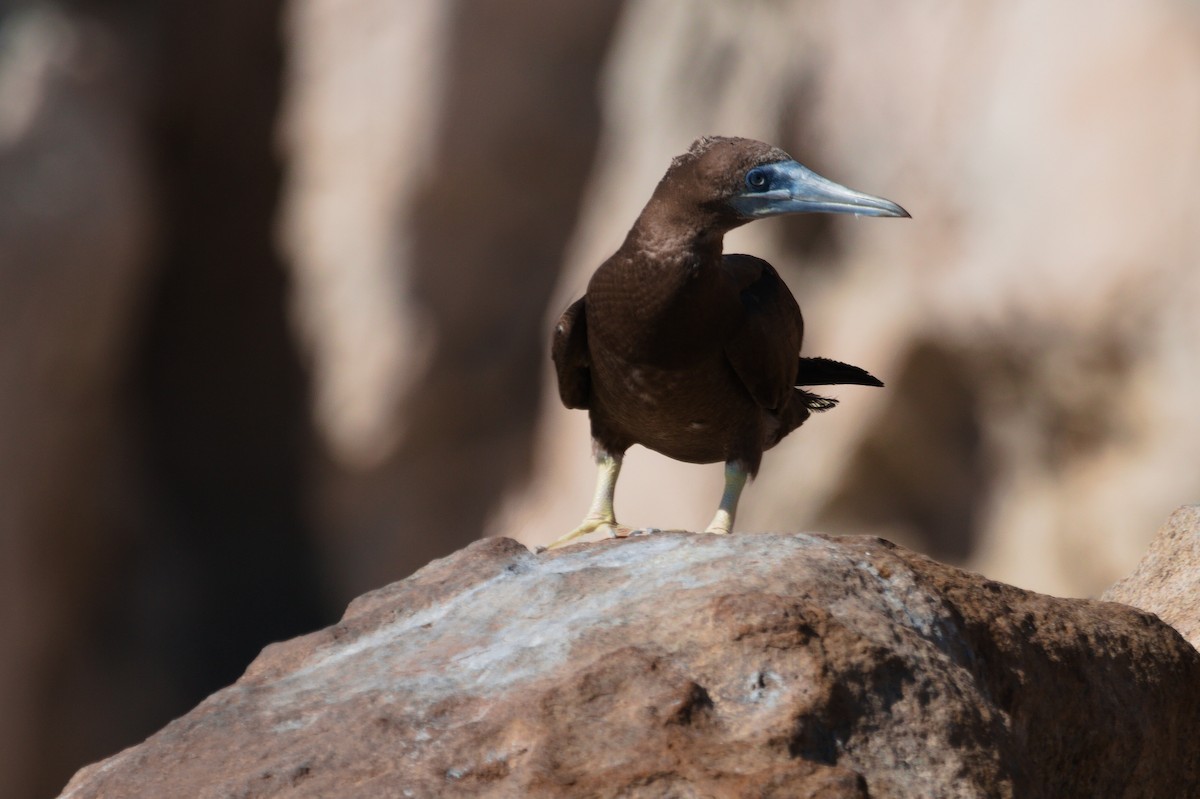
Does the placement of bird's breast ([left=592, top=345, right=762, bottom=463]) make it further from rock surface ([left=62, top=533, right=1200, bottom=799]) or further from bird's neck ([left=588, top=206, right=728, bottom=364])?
rock surface ([left=62, top=533, right=1200, bottom=799])

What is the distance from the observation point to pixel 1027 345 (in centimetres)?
816

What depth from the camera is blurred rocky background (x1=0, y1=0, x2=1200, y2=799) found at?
316 inches

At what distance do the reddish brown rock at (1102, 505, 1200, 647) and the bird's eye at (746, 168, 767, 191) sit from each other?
1611 millimetres

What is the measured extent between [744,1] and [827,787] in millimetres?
8143

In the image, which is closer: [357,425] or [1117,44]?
[1117,44]

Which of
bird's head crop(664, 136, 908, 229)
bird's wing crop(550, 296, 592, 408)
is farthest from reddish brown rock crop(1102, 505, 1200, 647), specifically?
bird's wing crop(550, 296, 592, 408)

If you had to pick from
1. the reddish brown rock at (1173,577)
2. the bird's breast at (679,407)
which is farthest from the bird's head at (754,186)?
the reddish brown rock at (1173,577)

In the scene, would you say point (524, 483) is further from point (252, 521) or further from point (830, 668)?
point (830, 668)

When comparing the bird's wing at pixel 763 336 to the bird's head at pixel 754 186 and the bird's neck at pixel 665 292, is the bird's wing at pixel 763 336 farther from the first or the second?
the bird's head at pixel 754 186

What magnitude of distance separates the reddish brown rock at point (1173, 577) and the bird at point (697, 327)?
1207 mm

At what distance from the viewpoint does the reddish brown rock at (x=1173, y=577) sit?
4.06m

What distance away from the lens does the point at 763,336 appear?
436cm

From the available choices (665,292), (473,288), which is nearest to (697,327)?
(665,292)

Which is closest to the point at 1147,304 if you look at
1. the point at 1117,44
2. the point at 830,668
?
the point at 1117,44
